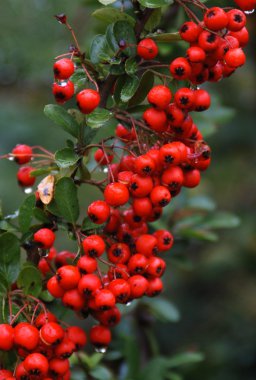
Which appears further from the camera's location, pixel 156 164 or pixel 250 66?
pixel 250 66

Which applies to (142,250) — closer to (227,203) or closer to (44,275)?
(44,275)

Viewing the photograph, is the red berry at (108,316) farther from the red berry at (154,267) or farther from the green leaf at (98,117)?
the green leaf at (98,117)

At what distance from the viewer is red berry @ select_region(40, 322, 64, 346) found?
4.75ft

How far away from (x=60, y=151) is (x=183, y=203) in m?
1.27

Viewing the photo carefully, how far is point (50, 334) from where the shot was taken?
1.45 meters

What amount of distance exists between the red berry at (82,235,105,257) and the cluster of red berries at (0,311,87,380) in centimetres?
18

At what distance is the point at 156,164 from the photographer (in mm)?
1530

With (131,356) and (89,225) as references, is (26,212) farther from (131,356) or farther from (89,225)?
(131,356)

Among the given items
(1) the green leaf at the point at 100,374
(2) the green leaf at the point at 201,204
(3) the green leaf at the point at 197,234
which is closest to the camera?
(1) the green leaf at the point at 100,374

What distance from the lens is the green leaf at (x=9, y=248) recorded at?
158cm

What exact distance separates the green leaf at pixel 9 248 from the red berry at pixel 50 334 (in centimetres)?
23

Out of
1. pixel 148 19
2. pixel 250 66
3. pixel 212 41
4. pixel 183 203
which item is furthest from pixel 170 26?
pixel 250 66

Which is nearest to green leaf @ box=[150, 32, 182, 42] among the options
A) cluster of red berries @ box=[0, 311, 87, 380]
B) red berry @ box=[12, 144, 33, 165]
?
red berry @ box=[12, 144, 33, 165]

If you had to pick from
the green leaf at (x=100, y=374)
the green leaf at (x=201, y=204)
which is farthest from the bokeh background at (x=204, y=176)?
the green leaf at (x=100, y=374)
